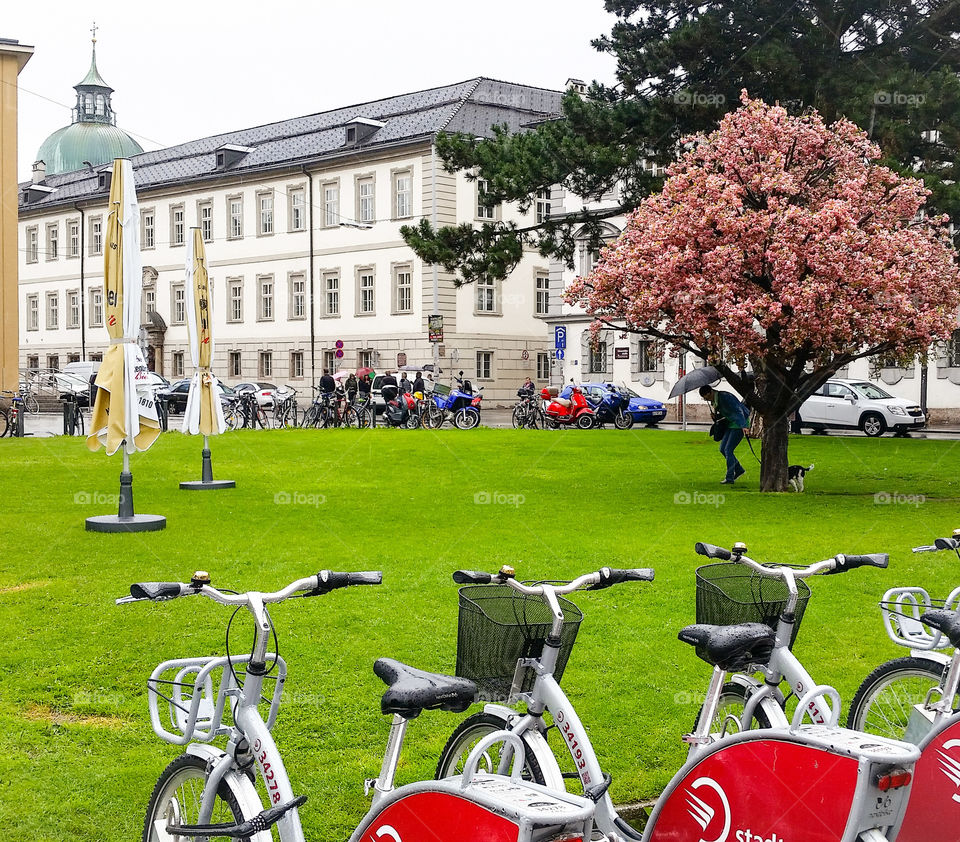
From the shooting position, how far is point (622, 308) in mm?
16250

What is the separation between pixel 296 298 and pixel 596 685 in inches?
2077

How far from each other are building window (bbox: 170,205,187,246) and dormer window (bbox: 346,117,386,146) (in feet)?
41.4

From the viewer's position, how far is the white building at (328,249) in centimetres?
5275

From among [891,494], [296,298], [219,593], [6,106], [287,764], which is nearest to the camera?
[219,593]

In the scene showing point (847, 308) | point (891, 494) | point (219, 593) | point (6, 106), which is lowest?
point (891, 494)

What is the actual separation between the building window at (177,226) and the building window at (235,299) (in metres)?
4.37

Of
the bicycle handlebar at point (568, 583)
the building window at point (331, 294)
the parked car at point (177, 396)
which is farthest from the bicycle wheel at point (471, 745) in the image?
the building window at point (331, 294)

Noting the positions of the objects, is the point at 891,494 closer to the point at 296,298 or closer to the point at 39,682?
the point at 39,682

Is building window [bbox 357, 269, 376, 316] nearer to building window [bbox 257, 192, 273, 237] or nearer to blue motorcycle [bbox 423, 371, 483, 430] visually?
building window [bbox 257, 192, 273, 237]

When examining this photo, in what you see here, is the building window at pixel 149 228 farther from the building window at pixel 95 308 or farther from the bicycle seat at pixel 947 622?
the bicycle seat at pixel 947 622

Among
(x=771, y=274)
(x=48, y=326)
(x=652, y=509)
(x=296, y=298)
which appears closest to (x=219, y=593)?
(x=652, y=509)

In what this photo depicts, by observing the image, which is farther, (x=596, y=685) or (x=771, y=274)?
(x=771, y=274)

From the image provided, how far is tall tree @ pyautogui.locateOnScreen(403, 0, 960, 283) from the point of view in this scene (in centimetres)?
2291

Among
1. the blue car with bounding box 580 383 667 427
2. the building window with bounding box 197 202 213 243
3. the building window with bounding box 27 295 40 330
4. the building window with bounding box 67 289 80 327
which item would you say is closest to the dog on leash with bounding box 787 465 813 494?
the blue car with bounding box 580 383 667 427
